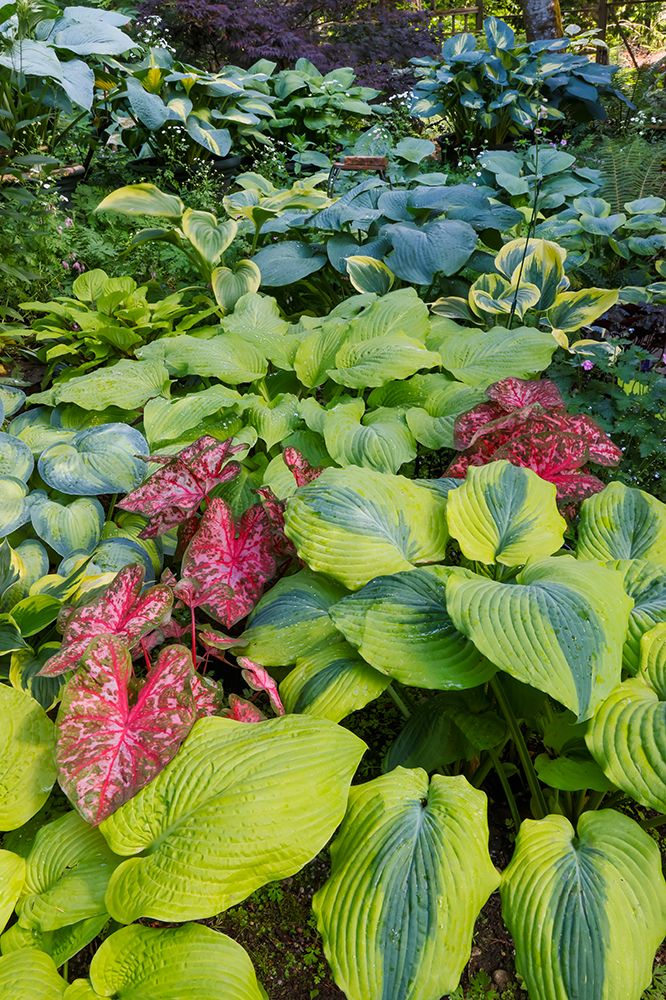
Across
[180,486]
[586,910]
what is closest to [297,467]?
[180,486]

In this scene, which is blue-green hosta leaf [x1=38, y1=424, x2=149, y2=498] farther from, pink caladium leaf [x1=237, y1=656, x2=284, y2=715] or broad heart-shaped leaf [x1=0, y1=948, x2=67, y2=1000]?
broad heart-shaped leaf [x1=0, y1=948, x2=67, y2=1000]

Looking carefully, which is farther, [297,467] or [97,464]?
[97,464]

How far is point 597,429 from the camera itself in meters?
1.75

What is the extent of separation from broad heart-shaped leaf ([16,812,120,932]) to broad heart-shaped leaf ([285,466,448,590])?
61cm

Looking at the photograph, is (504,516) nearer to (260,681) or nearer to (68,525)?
(260,681)

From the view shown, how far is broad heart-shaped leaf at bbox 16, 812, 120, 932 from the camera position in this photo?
3.53 ft

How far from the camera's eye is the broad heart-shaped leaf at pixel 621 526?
1.48 metres

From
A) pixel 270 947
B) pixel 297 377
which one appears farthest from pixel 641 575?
pixel 297 377

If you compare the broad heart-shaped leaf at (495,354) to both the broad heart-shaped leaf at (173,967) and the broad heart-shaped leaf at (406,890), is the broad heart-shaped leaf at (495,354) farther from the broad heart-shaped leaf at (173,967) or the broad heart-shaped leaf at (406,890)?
the broad heart-shaped leaf at (173,967)

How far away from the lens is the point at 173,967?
40.0 inches

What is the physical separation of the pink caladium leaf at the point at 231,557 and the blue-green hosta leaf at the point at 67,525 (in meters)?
0.46

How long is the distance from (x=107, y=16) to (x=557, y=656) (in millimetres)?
4295

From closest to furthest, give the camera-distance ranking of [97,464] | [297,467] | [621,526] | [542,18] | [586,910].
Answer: [586,910] → [621,526] → [297,467] → [97,464] → [542,18]

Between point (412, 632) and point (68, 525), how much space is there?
41.3 inches
